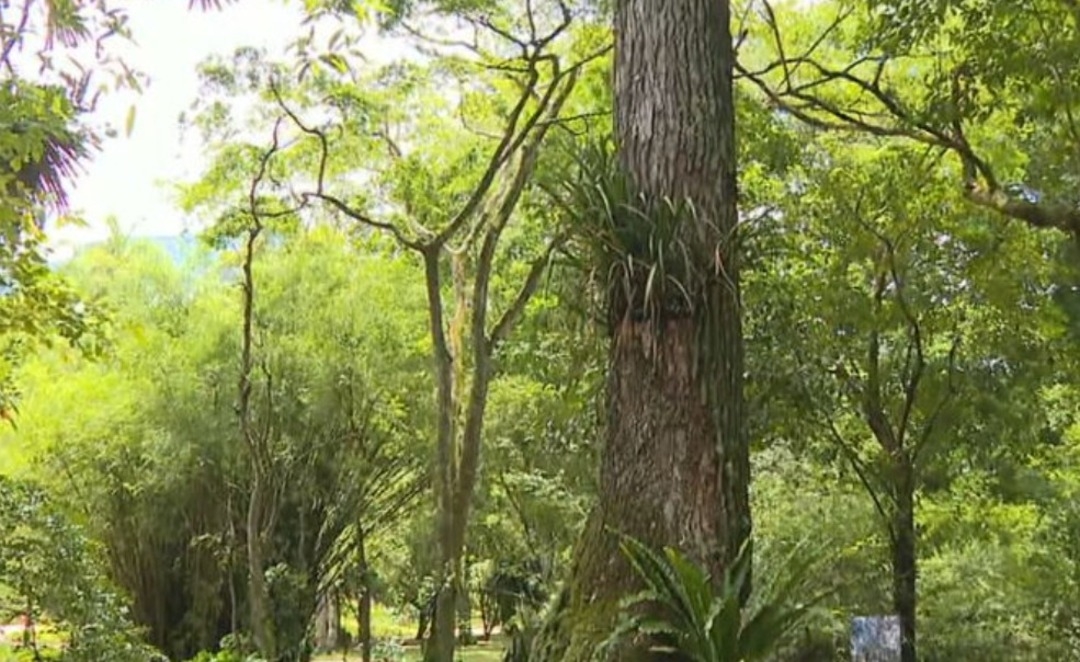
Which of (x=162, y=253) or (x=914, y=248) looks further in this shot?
(x=162, y=253)

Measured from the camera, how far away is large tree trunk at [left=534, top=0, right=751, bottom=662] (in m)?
3.16

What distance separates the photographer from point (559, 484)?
34.1ft

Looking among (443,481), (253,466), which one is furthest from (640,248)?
(253,466)

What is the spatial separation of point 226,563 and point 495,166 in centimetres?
538

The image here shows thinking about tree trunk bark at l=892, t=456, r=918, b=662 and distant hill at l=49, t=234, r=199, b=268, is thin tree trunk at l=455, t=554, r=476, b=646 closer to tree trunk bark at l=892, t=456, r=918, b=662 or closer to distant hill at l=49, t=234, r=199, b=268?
tree trunk bark at l=892, t=456, r=918, b=662

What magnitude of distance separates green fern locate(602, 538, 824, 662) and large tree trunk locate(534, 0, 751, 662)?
3.7 inches

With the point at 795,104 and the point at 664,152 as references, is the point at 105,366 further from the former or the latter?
the point at 664,152

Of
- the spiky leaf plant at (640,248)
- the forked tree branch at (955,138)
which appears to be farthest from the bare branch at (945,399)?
the spiky leaf plant at (640,248)

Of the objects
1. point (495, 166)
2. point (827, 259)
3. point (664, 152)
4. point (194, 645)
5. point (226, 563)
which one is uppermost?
point (495, 166)

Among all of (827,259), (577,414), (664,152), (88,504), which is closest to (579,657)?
(664,152)

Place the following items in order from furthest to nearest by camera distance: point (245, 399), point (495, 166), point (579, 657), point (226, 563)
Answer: point (226, 563) < point (245, 399) < point (495, 166) < point (579, 657)

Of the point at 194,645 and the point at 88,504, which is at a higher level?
the point at 88,504

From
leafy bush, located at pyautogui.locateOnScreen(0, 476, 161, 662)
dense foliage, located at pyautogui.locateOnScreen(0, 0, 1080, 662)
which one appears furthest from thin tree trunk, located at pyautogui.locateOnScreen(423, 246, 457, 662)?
leafy bush, located at pyautogui.locateOnScreen(0, 476, 161, 662)

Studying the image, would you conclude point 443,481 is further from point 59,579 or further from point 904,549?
point 904,549
